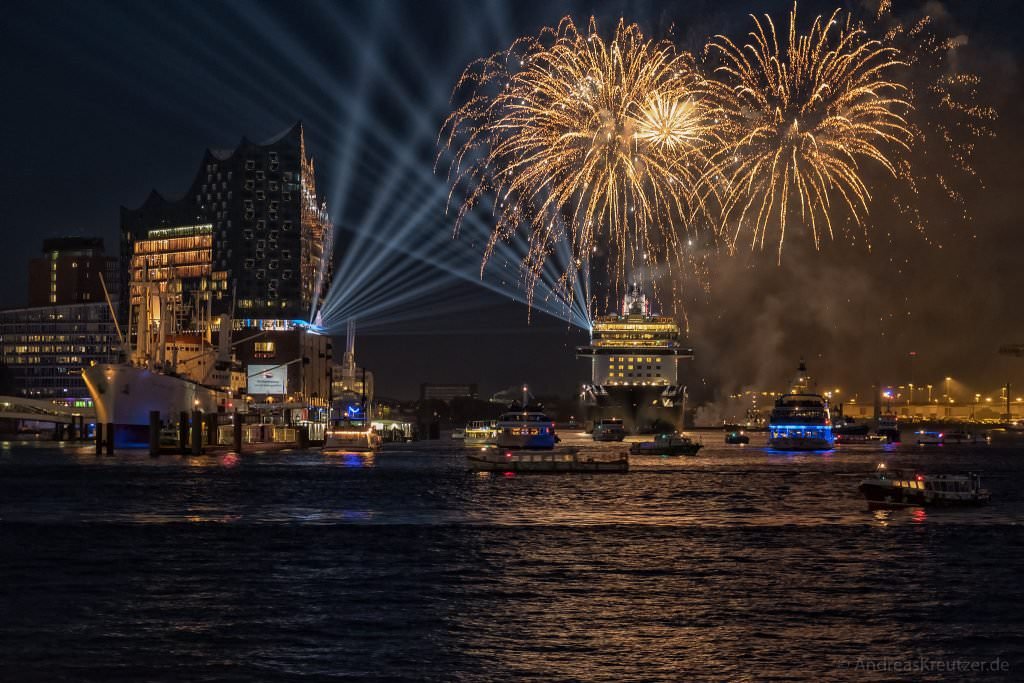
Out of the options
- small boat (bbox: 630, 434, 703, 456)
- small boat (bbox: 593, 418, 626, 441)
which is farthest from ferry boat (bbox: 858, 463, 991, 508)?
small boat (bbox: 593, 418, 626, 441)

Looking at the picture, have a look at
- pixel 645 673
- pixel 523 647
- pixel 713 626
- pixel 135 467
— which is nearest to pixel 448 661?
pixel 523 647

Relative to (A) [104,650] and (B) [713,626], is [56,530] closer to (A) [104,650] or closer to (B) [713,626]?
(A) [104,650]

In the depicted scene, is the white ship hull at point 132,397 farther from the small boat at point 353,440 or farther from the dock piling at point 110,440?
the small boat at point 353,440

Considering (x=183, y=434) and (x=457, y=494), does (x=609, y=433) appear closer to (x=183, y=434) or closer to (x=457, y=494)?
(x=183, y=434)

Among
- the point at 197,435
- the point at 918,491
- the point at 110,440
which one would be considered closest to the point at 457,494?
the point at 918,491

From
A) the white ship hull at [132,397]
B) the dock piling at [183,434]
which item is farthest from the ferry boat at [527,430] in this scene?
the white ship hull at [132,397]
